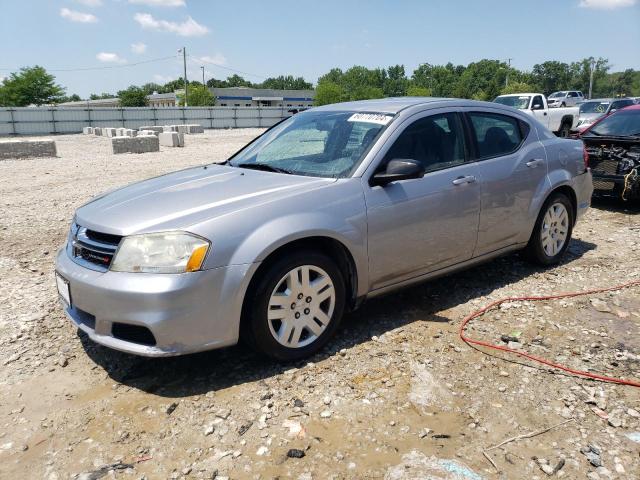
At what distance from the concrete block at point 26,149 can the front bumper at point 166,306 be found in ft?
55.3

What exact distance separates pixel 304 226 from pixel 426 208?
3.63 feet

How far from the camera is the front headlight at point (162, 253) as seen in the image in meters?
2.98

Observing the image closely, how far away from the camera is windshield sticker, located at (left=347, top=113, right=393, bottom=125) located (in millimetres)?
3984

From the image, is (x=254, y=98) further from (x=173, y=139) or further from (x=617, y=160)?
(x=617, y=160)

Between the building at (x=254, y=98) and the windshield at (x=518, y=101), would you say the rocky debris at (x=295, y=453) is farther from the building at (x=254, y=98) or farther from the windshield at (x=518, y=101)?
the building at (x=254, y=98)

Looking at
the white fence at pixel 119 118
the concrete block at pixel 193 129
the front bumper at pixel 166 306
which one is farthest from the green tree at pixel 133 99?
the front bumper at pixel 166 306

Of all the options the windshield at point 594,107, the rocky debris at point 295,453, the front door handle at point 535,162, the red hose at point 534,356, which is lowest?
the rocky debris at point 295,453

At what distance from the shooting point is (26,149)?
17.8 meters

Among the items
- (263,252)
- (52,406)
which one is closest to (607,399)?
(263,252)

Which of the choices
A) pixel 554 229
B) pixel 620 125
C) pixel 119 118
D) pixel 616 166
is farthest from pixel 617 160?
pixel 119 118

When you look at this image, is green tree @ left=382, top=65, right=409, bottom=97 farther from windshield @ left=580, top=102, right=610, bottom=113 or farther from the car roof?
the car roof

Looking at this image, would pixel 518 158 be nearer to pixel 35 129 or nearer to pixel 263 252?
pixel 263 252

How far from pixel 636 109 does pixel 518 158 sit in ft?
18.3

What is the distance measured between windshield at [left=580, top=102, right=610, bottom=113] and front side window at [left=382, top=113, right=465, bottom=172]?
21002mm
